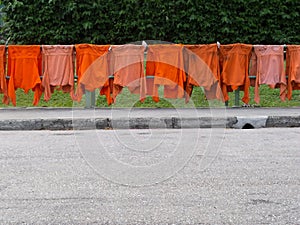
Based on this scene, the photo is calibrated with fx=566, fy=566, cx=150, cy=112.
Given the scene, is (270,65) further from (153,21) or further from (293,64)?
(153,21)

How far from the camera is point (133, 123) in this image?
8.57 m

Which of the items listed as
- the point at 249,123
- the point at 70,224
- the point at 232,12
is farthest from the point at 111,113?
the point at 232,12

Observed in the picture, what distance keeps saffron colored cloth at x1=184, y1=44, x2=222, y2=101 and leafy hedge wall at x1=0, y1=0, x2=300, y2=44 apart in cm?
483

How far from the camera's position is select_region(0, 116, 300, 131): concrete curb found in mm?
8484

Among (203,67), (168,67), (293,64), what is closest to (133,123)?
(168,67)

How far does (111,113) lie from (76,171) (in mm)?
4230

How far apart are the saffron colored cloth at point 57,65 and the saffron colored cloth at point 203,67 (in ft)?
6.58

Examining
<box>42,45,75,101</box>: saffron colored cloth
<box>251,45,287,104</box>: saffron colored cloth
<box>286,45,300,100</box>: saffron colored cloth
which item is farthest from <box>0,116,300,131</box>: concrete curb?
<box>286,45,300,100</box>: saffron colored cloth

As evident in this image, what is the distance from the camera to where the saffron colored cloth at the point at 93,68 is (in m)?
9.67

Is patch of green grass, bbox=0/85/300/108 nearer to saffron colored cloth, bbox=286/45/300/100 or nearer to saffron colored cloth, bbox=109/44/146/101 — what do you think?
saffron colored cloth, bbox=109/44/146/101

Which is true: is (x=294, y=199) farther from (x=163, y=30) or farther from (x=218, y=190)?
(x=163, y=30)

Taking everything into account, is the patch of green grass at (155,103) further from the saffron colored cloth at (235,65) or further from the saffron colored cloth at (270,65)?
the saffron colored cloth at (270,65)

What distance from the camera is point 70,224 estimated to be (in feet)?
11.5

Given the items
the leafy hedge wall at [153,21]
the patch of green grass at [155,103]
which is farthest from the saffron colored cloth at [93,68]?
the leafy hedge wall at [153,21]
